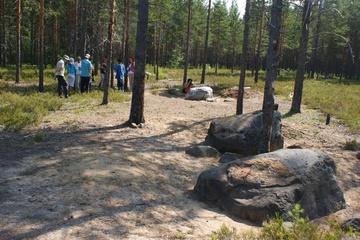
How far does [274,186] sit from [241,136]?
384 cm

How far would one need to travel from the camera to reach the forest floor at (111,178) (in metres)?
4.59

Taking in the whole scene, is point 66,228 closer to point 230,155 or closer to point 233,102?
point 230,155

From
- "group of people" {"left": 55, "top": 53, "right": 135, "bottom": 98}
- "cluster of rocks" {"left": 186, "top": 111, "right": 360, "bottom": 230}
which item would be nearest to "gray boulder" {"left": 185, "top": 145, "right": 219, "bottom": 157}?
"cluster of rocks" {"left": 186, "top": 111, "right": 360, "bottom": 230}

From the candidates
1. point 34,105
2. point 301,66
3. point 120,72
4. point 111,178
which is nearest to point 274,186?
point 111,178

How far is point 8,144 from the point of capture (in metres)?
8.02

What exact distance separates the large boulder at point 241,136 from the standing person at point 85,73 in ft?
25.8

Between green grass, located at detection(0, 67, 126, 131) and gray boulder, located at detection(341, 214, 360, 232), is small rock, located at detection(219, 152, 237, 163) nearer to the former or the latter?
gray boulder, located at detection(341, 214, 360, 232)

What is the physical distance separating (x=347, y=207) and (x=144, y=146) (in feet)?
17.2

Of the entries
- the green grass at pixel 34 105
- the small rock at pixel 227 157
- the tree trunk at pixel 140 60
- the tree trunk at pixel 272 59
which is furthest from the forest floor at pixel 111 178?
the tree trunk at pixel 272 59

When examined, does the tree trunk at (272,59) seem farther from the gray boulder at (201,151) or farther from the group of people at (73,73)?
the group of people at (73,73)

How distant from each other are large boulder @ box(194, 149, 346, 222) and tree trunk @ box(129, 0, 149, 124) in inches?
193

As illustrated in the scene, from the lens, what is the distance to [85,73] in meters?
15.6

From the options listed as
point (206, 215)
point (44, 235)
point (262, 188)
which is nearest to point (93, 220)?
point (44, 235)

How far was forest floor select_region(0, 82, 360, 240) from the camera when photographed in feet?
15.0
